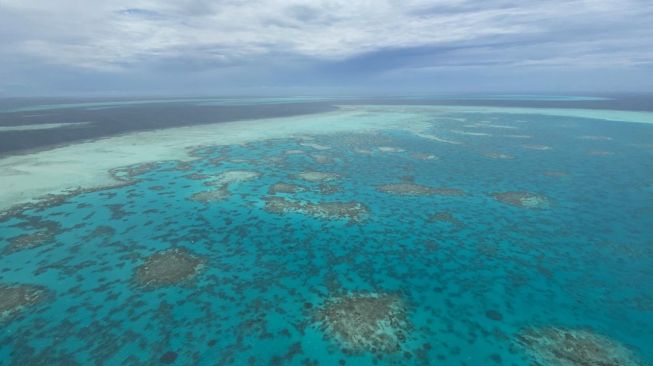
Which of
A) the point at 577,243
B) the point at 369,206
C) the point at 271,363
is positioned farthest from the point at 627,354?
the point at 369,206

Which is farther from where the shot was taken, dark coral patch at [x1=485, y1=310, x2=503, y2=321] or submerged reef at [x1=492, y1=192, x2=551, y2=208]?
submerged reef at [x1=492, y1=192, x2=551, y2=208]

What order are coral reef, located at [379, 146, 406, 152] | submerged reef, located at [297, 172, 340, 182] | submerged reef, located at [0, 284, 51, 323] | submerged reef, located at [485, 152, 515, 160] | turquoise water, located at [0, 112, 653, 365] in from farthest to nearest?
coral reef, located at [379, 146, 406, 152]
submerged reef, located at [485, 152, 515, 160]
submerged reef, located at [297, 172, 340, 182]
submerged reef, located at [0, 284, 51, 323]
turquoise water, located at [0, 112, 653, 365]

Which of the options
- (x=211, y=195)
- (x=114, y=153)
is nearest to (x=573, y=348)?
(x=211, y=195)

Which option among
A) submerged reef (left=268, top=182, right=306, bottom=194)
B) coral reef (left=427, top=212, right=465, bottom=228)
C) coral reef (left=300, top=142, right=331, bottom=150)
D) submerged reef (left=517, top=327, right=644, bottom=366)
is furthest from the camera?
coral reef (left=300, top=142, right=331, bottom=150)

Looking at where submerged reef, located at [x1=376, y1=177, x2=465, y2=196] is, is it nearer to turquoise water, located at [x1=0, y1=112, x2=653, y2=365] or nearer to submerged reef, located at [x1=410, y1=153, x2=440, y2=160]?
turquoise water, located at [x1=0, y1=112, x2=653, y2=365]

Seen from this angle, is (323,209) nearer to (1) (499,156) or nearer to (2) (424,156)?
(2) (424,156)

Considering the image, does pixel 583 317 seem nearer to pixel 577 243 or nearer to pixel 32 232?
pixel 577 243

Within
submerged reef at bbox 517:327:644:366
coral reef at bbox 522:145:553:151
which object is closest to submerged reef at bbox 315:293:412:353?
submerged reef at bbox 517:327:644:366
